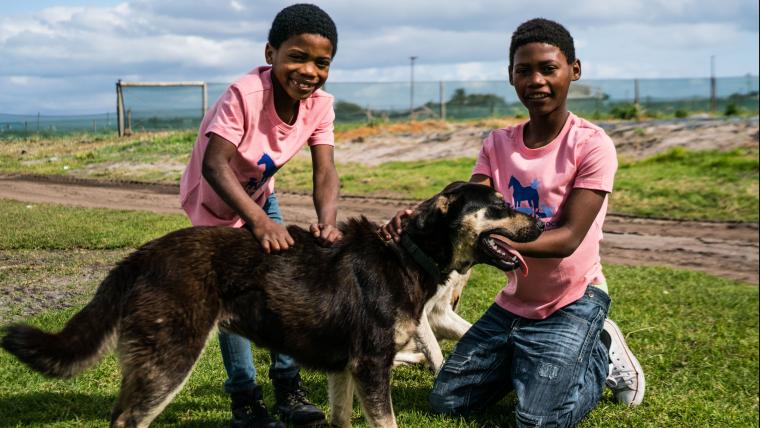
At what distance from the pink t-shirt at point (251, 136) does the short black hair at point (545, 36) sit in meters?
1.42

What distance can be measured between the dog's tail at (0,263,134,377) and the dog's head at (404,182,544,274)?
1.77 m

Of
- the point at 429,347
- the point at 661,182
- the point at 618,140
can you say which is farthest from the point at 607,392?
the point at 618,140

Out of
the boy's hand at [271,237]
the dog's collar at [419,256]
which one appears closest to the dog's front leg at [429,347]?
the dog's collar at [419,256]

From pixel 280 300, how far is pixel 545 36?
101 inches

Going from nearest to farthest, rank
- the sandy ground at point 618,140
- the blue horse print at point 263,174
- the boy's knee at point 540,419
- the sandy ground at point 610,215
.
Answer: the blue horse print at point 263,174
the boy's knee at point 540,419
the sandy ground at point 610,215
the sandy ground at point 618,140

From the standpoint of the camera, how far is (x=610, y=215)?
54.1 feet

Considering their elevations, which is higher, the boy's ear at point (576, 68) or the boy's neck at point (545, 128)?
the boy's ear at point (576, 68)

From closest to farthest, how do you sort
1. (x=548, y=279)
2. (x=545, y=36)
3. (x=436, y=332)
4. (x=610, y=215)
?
(x=545, y=36) < (x=548, y=279) < (x=436, y=332) < (x=610, y=215)

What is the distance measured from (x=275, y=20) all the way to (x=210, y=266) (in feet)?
5.37

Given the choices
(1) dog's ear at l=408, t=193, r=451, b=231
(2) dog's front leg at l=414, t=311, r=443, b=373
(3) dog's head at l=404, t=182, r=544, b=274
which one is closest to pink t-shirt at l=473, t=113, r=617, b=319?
(3) dog's head at l=404, t=182, r=544, b=274

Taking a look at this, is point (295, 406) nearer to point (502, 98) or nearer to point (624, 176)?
point (624, 176)

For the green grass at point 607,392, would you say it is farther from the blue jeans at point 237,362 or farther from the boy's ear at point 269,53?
the boy's ear at point 269,53

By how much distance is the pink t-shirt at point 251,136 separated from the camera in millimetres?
5023

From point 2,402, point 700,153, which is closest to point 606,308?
point 2,402
